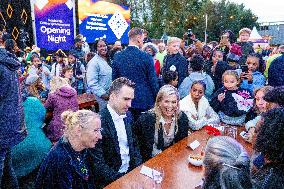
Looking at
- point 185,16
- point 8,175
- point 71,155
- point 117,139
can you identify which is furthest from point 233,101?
point 185,16

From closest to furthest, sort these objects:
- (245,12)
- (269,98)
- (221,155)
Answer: (221,155)
(269,98)
(245,12)

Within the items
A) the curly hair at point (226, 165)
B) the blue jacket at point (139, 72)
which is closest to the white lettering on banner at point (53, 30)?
the blue jacket at point (139, 72)

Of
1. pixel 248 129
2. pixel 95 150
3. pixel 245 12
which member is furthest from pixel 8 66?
pixel 245 12

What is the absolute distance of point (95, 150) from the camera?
8.87 feet

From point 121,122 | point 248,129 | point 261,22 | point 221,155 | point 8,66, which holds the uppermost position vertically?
point 261,22

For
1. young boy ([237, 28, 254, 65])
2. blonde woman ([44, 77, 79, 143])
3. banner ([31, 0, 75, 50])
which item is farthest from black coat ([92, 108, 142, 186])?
banner ([31, 0, 75, 50])

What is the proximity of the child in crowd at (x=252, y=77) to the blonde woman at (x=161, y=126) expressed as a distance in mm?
1628

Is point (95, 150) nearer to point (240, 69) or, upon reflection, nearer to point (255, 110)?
point (255, 110)

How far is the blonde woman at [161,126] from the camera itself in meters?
3.16

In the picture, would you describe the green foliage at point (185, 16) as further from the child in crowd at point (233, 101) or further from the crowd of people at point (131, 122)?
the child in crowd at point (233, 101)

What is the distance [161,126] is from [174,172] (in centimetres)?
85

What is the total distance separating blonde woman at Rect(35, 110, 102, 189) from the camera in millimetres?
2090

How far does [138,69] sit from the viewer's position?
4105mm

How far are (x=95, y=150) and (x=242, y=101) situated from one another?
2.10 meters
